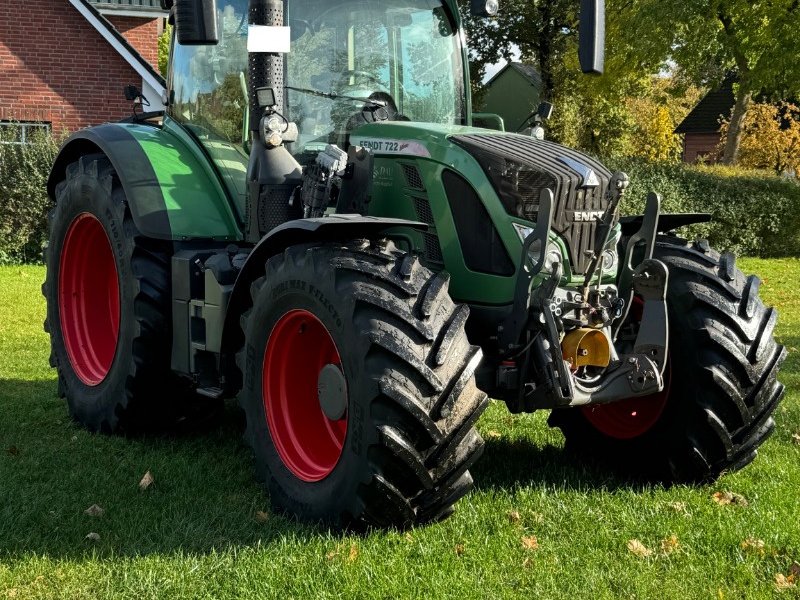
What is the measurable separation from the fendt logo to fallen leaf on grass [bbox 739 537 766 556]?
4.90 ft

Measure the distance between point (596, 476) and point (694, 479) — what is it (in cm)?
51

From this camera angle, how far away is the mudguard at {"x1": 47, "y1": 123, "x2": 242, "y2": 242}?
203 inches

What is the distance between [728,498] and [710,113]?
41859 millimetres

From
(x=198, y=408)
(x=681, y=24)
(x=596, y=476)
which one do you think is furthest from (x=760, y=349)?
(x=681, y=24)

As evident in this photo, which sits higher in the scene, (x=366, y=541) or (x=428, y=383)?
(x=428, y=383)

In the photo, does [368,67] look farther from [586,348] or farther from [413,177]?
[586,348]

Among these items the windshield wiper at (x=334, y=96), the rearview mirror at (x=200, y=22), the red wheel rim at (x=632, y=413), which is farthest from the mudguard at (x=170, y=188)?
the red wheel rim at (x=632, y=413)

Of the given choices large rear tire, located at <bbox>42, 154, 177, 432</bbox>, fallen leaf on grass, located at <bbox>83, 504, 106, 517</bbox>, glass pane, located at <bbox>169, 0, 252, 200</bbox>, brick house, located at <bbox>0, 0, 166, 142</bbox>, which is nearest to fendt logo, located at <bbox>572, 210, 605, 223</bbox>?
glass pane, located at <bbox>169, 0, 252, 200</bbox>

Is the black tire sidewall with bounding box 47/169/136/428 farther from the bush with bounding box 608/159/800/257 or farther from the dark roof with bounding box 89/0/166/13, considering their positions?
the dark roof with bounding box 89/0/166/13

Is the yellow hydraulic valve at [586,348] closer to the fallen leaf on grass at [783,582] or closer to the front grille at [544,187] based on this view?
the front grille at [544,187]

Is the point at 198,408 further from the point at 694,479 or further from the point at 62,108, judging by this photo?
the point at 62,108

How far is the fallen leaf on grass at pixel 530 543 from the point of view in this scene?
4.00 metres

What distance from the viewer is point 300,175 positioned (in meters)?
4.87

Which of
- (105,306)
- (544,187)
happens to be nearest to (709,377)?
(544,187)
